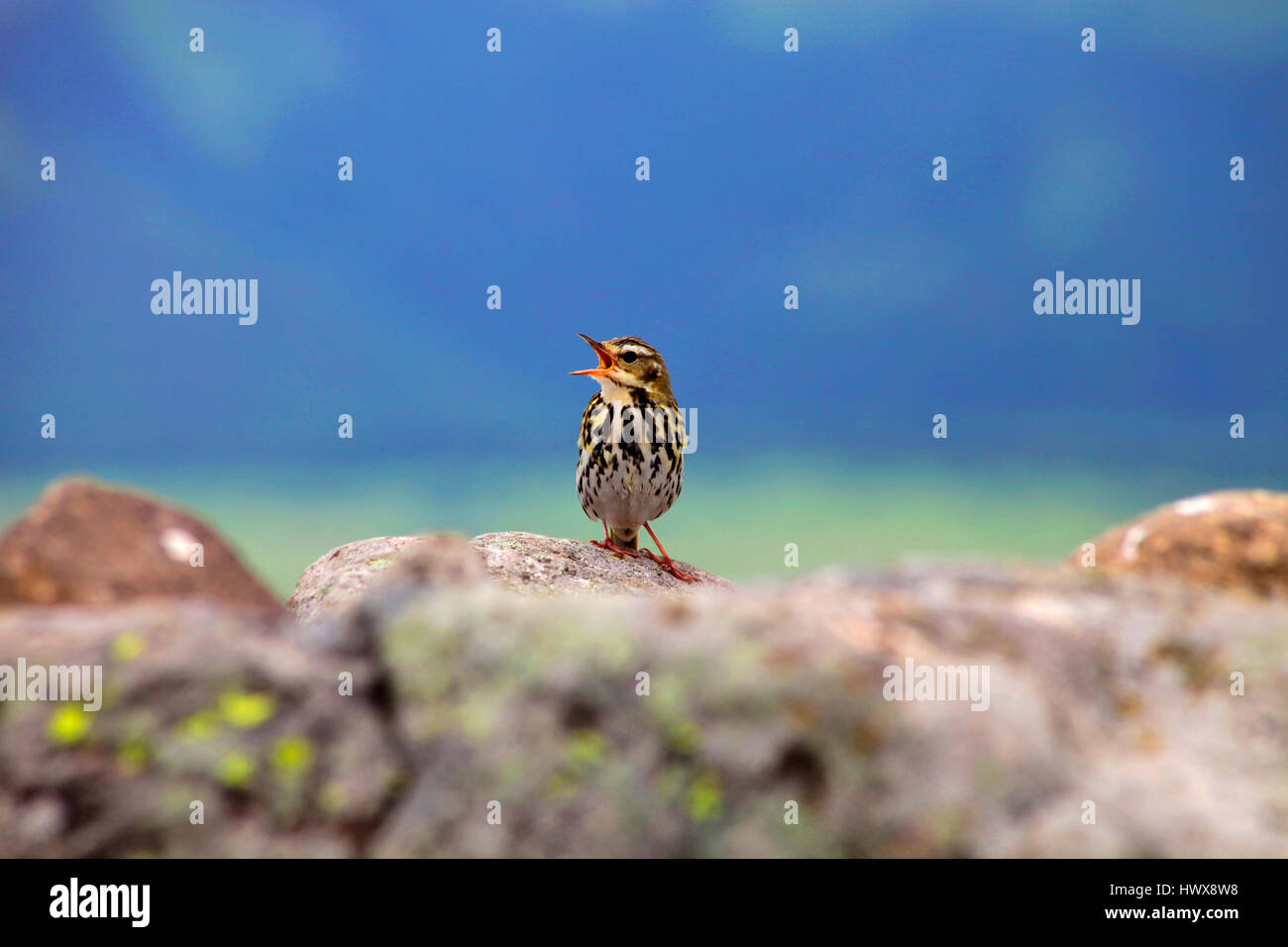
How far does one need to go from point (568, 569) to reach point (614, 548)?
112cm

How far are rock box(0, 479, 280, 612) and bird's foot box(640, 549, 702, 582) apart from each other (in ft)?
15.7

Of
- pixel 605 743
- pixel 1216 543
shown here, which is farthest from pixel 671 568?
pixel 605 743

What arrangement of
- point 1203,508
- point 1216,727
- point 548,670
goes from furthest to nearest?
point 1203,508 → point 1216,727 → point 548,670

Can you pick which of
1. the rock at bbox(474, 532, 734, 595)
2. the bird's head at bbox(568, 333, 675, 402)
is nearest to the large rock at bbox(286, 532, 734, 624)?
the rock at bbox(474, 532, 734, 595)

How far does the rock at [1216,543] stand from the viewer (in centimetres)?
504

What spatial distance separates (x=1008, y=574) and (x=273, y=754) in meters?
3.28

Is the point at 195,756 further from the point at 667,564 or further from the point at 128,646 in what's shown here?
the point at 667,564

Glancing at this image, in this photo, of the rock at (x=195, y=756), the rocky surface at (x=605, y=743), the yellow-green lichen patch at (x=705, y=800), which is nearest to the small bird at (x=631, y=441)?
the rocky surface at (x=605, y=743)

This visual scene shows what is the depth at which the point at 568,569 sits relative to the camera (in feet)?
27.3

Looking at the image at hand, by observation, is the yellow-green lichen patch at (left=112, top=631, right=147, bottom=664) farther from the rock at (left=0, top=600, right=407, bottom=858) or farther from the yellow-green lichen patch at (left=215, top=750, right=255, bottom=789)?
the yellow-green lichen patch at (left=215, top=750, right=255, bottom=789)

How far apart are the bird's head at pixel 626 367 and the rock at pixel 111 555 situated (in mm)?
4665
